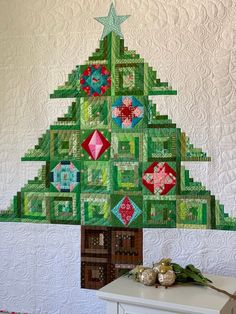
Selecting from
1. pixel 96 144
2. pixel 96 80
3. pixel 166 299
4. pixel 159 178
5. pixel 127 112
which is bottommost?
pixel 166 299

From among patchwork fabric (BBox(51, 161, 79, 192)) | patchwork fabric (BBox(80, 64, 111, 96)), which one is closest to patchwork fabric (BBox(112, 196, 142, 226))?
patchwork fabric (BBox(51, 161, 79, 192))

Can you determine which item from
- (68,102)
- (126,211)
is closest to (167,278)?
(126,211)

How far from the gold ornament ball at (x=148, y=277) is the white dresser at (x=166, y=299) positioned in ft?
0.05

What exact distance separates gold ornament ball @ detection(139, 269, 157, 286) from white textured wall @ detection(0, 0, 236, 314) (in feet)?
1.05

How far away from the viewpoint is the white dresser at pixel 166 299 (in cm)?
148

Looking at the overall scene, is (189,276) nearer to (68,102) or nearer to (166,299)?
(166,299)

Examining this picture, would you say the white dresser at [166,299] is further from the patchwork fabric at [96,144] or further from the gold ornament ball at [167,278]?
the patchwork fabric at [96,144]

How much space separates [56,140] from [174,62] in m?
0.61

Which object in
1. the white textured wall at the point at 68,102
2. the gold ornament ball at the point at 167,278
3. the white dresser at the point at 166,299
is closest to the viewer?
the white dresser at the point at 166,299

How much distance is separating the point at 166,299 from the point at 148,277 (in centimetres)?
15

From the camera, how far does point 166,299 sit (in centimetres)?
152

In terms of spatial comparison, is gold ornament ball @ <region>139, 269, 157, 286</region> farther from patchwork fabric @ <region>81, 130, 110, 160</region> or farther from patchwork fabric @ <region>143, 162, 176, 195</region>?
patchwork fabric @ <region>81, 130, 110, 160</region>

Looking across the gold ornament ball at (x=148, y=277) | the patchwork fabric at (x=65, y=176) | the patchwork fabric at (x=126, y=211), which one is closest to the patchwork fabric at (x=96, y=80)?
the patchwork fabric at (x=65, y=176)

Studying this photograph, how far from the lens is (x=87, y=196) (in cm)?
210
